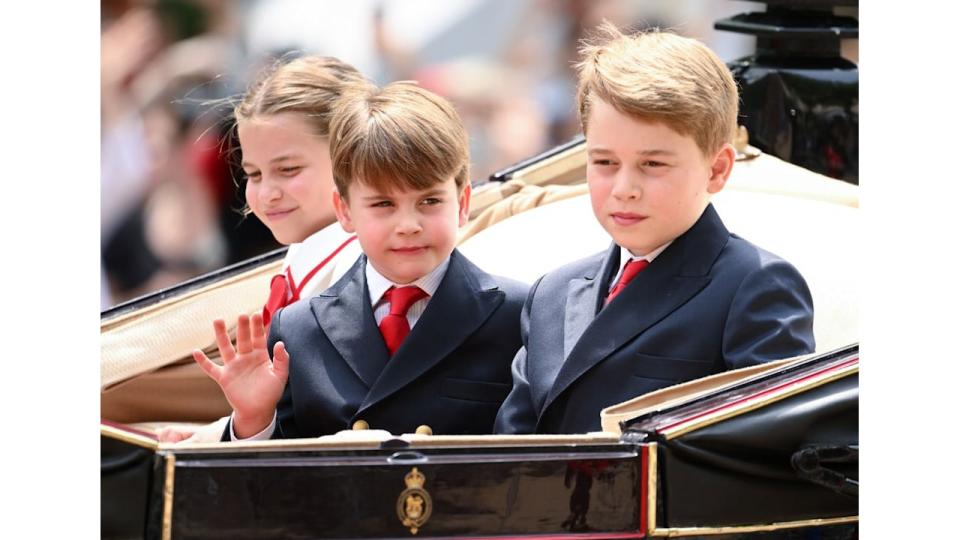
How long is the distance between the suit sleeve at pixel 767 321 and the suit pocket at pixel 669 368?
31 millimetres

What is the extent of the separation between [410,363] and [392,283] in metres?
0.12

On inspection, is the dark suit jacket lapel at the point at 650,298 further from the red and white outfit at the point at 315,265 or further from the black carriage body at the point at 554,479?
the red and white outfit at the point at 315,265

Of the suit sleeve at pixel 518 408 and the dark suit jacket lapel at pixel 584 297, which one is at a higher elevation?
the dark suit jacket lapel at pixel 584 297

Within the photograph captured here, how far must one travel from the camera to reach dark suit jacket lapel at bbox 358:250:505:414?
6.98 ft

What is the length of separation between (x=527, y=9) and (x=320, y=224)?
7.66 ft

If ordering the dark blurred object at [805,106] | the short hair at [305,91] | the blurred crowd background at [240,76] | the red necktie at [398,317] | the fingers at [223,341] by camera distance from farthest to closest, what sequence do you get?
the blurred crowd background at [240,76] → the dark blurred object at [805,106] → the short hair at [305,91] → the red necktie at [398,317] → the fingers at [223,341]

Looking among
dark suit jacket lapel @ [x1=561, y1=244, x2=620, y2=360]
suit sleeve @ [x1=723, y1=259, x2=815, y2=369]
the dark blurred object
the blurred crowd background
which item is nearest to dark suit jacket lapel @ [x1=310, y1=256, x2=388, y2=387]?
dark suit jacket lapel @ [x1=561, y1=244, x2=620, y2=360]

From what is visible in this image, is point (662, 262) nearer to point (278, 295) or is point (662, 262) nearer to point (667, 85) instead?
point (667, 85)

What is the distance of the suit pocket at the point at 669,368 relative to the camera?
2.00 m

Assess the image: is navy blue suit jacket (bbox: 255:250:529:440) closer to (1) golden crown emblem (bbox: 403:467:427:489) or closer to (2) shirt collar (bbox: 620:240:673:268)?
(2) shirt collar (bbox: 620:240:673:268)

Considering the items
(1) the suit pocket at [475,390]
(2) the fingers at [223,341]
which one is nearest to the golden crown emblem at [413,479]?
(2) the fingers at [223,341]

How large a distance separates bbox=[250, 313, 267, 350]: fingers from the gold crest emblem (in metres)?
0.35

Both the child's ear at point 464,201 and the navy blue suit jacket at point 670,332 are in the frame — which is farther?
the child's ear at point 464,201

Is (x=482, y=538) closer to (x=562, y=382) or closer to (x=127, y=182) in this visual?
(x=562, y=382)
